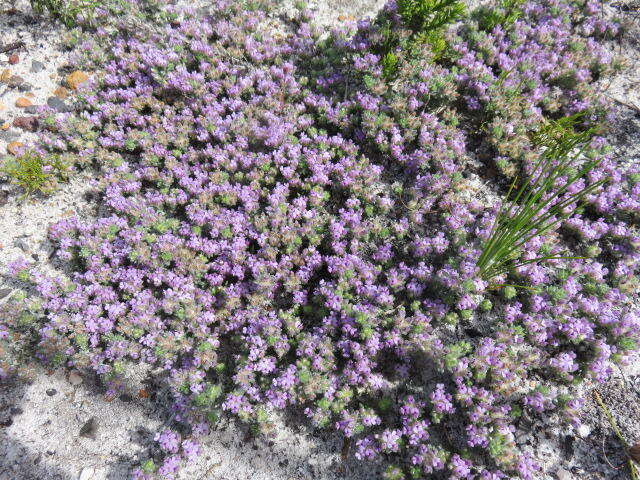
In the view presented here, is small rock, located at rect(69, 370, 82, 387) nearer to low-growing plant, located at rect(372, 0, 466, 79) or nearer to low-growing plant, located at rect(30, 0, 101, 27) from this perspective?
low-growing plant, located at rect(372, 0, 466, 79)

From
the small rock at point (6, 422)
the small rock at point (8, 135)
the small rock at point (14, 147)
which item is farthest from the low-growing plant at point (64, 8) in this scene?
the small rock at point (6, 422)

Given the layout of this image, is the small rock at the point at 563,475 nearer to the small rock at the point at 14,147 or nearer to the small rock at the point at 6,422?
the small rock at the point at 6,422

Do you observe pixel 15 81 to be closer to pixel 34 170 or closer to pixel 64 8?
pixel 64 8

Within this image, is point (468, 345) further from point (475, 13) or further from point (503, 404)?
point (475, 13)

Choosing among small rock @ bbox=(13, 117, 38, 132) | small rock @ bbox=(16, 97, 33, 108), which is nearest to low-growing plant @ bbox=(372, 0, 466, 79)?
small rock @ bbox=(13, 117, 38, 132)

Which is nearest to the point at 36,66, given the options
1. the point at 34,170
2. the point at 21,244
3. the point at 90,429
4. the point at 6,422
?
the point at 34,170

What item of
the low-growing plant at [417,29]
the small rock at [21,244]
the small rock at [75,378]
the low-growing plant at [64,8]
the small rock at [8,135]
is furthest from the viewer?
the low-growing plant at [64,8]

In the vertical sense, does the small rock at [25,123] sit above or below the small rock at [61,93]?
below

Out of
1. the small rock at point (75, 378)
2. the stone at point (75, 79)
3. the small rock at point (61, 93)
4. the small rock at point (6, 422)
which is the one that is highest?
the stone at point (75, 79)
